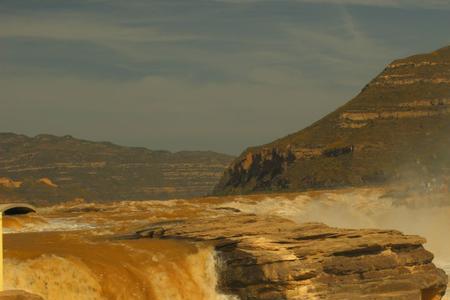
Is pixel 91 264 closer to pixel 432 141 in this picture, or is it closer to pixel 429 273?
pixel 429 273

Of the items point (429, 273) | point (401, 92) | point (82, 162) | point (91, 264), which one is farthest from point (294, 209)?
point (82, 162)

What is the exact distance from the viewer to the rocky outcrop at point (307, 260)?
109ft

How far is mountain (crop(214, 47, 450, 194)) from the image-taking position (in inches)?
4840

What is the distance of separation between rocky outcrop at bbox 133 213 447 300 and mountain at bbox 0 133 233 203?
108m

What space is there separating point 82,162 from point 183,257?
145 meters

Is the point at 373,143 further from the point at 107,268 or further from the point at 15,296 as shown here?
the point at 15,296

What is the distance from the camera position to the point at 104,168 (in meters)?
178

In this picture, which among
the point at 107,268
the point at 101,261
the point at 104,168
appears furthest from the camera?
the point at 104,168

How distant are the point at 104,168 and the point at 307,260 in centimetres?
14541

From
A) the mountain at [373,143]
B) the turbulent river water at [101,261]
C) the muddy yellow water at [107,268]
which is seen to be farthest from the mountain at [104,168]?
the muddy yellow water at [107,268]

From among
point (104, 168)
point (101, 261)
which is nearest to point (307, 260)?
point (101, 261)

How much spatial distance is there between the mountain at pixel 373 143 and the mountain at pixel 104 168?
74.3 feet

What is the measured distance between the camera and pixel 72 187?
15125cm

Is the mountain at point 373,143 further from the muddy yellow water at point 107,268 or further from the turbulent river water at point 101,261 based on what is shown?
the muddy yellow water at point 107,268
